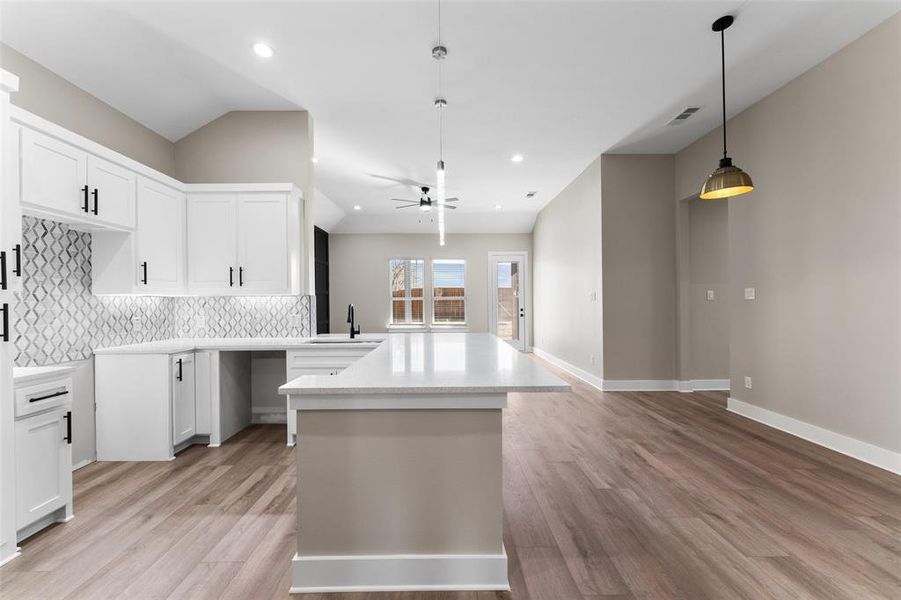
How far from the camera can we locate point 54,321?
2.99 metres

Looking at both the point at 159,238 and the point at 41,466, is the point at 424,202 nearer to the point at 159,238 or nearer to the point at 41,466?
the point at 159,238

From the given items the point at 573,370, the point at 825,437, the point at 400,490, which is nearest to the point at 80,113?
the point at 400,490

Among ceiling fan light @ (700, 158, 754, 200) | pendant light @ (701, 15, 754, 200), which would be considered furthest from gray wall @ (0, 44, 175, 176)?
ceiling fan light @ (700, 158, 754, 200)

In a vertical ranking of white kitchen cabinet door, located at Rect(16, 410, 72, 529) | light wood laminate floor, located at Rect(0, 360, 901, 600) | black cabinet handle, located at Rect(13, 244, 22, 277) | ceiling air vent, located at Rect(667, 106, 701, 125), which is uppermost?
ceiling air vent, located at Rect(667, 106, 701, 125)

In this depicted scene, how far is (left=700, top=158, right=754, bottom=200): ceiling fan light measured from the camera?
3.00 meters

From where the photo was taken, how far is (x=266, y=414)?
14.3ft

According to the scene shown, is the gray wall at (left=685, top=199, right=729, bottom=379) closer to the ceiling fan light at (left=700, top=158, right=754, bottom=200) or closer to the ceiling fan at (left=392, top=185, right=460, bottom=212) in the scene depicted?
Result: the ceiling fan light at (left=700, top=158, right=754, bottom=200)

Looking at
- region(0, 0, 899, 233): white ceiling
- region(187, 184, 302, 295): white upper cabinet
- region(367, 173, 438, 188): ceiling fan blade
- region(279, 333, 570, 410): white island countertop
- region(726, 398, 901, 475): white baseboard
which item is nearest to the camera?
region(279, 333, 570, 410): white island countertop

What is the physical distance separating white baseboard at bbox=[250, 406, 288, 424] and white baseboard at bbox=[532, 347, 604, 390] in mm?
3916

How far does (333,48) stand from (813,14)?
3256 millimetres

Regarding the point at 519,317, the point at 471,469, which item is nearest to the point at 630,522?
the point at 471,469

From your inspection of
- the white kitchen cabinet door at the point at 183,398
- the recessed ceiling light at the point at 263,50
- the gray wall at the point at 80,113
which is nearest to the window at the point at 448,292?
the gray wall at the point at 80,113

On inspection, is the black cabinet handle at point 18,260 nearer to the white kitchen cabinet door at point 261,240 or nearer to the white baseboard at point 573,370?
the white kitchen cabinet door at point 261,240

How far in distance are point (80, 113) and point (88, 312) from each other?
149cm
